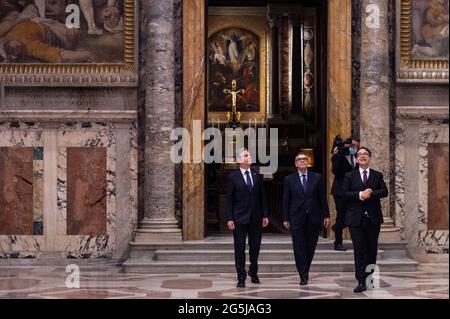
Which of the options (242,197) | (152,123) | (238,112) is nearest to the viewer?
(242,197)

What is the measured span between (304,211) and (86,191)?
436cm

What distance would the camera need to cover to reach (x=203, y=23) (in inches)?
596

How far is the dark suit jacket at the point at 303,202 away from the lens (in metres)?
12.2

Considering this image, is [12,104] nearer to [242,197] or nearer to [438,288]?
[242,197]

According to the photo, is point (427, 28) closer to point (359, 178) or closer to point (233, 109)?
point (359, 178)

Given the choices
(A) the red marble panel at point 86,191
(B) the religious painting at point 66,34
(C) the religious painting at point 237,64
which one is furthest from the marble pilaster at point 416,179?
(C) the religious painting at point 237,64

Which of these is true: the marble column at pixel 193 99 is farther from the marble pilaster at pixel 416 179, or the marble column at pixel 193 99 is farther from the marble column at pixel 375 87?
the marble pilaster at pixel 416 179

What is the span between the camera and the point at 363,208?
37.7 feet

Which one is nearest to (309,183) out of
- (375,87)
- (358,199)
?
(358,199)

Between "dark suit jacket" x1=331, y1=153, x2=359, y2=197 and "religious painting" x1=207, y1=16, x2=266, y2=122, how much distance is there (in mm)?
9970

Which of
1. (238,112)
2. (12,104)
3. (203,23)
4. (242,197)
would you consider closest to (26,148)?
(12,104)

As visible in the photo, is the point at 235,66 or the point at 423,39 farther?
the point at 235,66

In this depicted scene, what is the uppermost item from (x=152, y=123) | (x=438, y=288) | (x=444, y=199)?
(x=152, y=123)

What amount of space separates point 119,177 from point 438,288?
5.48 meters
